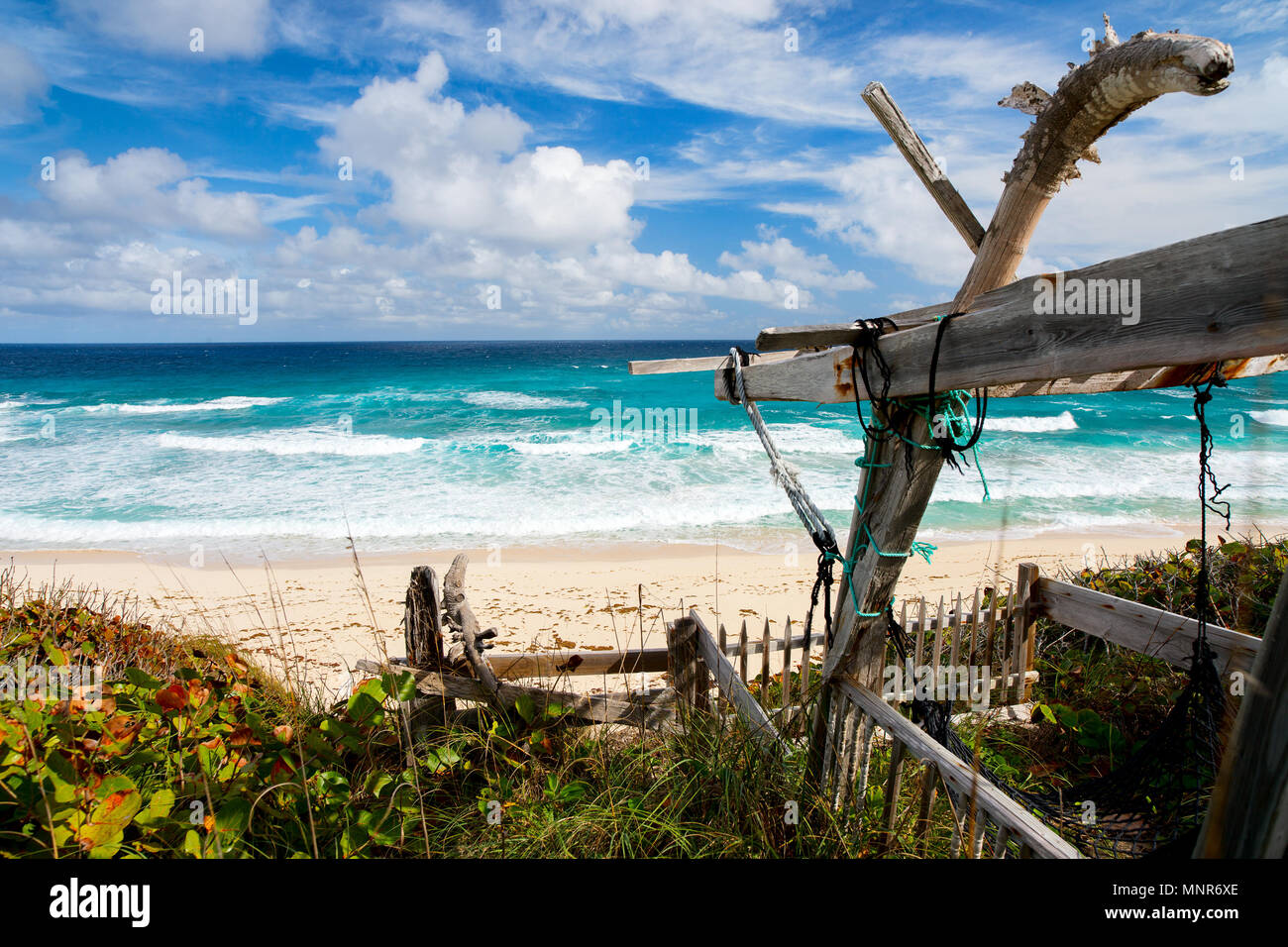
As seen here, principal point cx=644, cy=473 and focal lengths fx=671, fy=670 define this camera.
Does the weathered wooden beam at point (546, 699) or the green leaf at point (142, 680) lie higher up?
the green leaf at point (142, 680)

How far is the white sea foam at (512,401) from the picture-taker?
3172 cm

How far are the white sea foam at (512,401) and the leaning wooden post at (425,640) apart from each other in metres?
27.9

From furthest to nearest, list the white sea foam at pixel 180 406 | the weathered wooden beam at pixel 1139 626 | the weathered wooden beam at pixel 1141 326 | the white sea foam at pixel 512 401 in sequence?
the white sea foam at pixel 512 401, the white sea foam at pixel 180 406, the weathered wooden beam at pixel 1139 626, the weathered wooden beam at pixel 1141 326

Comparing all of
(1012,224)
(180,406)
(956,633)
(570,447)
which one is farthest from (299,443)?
(1012,224)

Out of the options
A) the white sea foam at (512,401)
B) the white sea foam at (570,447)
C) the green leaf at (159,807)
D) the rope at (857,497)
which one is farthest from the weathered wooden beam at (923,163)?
the white sea foam at (512,401)

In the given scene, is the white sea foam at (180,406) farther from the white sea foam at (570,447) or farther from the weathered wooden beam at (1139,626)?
the weathered wooden beam at (1139,626)

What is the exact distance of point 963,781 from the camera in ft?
7.69

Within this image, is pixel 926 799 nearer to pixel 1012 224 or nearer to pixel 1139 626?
pixel 1012 224

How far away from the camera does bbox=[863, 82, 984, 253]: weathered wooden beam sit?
230 cm

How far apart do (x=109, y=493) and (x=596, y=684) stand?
578 inches

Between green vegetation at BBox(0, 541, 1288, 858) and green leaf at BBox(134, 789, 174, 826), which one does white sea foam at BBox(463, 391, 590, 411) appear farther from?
green leaf at BBox(134, 789, 174, 826)

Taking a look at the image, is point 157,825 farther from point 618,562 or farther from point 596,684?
point 618,562

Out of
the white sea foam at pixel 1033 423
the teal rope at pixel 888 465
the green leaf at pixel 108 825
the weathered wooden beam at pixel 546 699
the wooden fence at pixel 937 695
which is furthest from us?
the white sea foam at pixel 1033 423

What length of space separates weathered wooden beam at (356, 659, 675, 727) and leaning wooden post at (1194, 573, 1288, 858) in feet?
8.01
